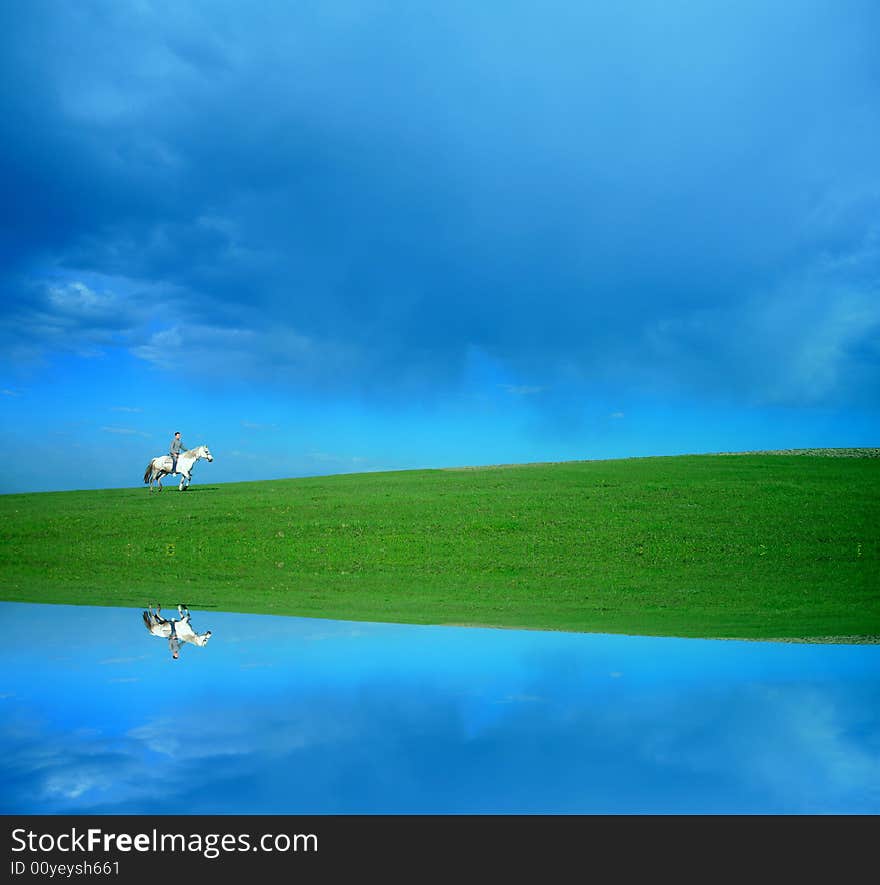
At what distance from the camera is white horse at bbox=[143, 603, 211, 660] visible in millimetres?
13773

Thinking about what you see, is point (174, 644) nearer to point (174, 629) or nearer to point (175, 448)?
point (174, 629)

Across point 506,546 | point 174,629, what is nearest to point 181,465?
point 506,546

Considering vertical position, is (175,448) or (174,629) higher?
(175,448)

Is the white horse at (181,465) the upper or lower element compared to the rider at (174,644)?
upper

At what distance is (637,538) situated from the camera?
3125 centimetres

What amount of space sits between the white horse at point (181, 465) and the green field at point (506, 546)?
104 centimetres

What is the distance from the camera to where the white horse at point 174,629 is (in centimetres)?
1377

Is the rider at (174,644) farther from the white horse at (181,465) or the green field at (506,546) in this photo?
the white horse at (181,465)

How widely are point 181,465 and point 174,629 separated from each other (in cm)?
3241

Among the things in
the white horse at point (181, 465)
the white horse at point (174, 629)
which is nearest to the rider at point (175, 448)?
the white horse at point (181, 465)

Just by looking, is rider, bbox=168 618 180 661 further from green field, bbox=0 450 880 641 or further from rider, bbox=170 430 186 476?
rider, bbox=170 430 186 476

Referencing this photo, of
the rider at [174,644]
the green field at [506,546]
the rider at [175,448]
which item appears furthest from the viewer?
the rider at [175,448]

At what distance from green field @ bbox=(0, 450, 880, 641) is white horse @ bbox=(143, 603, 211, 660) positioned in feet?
5.12

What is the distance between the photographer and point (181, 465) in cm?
4588
